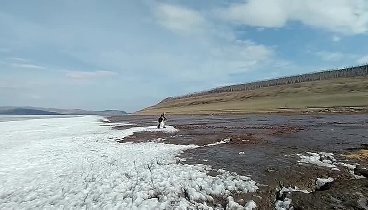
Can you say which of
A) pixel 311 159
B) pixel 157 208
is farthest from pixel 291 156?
pixel 157 208

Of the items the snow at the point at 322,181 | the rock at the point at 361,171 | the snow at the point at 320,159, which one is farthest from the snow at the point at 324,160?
the snow at the point at 322,181

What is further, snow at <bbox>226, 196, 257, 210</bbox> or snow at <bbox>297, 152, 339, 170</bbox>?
snow at <bbox>297, 152, 339, 170</bbox>

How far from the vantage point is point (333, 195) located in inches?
450

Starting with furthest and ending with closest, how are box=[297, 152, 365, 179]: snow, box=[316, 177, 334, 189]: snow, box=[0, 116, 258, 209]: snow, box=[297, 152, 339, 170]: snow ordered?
1. box=[297, 152, 339, 170]: snow
2. box=[297, 152, 365, 179]: snow
3. box=[316, 177, 334, 189]: snow
4. box=[0, 116, 258, 209]: snow

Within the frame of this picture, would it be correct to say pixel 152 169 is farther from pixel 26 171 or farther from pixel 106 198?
pixel 26 171

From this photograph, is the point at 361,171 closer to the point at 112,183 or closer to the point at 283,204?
the point at 283,204

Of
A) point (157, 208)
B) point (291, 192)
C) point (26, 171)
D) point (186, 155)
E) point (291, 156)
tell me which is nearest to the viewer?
point (157, 208)

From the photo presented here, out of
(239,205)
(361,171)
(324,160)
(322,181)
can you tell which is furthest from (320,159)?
(239,205)

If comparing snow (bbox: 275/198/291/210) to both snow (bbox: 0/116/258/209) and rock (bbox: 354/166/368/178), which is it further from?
rock (bbox: 354/166/368/178)

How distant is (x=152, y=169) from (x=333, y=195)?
890cm

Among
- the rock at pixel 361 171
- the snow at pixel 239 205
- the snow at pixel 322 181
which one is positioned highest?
the rock at pixel 361 171

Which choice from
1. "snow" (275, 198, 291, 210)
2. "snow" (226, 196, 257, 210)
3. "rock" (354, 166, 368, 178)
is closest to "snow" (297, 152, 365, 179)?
"rock" (354, 166, 368, 178)

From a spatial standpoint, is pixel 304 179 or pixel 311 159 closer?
pixel 304 179

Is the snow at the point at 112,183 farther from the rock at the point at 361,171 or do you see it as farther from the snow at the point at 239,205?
the rock at the point at 361,171
